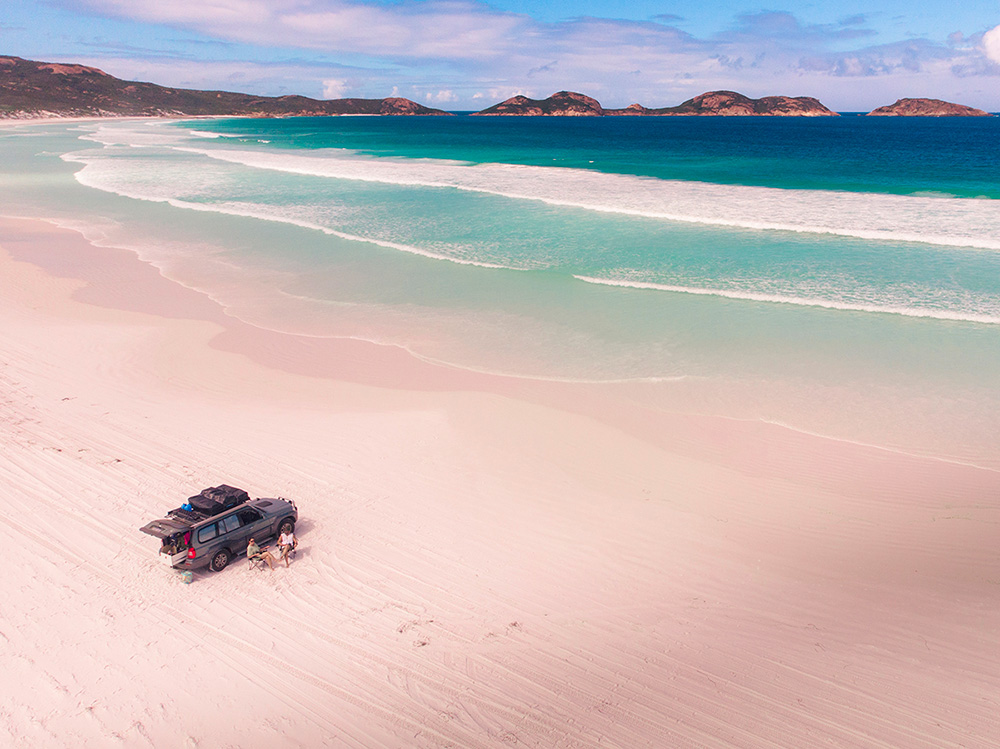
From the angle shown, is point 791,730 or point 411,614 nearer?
point 791,730

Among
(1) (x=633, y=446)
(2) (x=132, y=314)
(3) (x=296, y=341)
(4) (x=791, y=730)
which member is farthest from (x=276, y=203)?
(4) (x=791, y=730)

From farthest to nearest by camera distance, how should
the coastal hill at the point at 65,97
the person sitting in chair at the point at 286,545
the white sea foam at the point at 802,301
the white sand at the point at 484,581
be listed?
1. the coastal hill at the point at 65,97
2. the white sea foam at the point at 802,301
3. the person sitting in chair at the point at 286,545
4. the white sand at the point at 484,581

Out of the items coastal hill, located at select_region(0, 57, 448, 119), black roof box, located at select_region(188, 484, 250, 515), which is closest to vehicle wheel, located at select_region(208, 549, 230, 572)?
black roof box, located at select_region(188, 484, 250, 515)

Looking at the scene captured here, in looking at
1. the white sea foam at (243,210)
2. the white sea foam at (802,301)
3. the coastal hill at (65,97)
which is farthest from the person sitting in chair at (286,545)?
the coastal hill at (65,97)

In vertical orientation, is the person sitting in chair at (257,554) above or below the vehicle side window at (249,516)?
below

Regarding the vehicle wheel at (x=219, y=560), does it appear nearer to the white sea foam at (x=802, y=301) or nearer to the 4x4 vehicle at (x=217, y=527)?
the 4x4 vehicle at (x=217, y=527)

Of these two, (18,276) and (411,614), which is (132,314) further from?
(411,614)

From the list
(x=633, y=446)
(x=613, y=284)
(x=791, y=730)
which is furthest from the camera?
(x=613, y=284)
